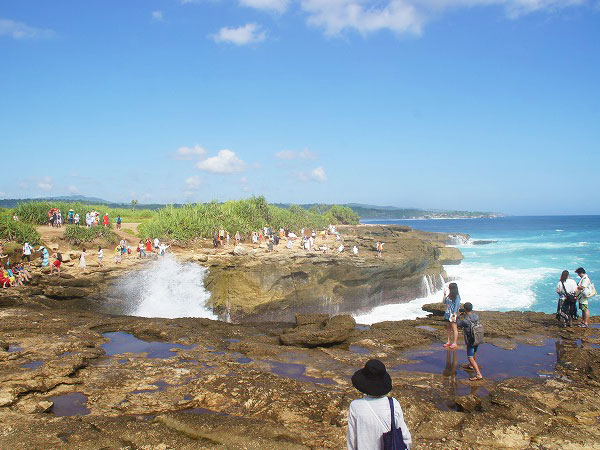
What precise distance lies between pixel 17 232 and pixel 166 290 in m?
8.06

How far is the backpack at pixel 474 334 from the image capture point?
27.5ft

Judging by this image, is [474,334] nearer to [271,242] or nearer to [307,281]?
[307,281]

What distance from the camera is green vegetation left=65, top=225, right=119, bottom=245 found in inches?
893

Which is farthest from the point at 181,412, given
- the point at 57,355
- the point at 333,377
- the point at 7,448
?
the point at 57,355

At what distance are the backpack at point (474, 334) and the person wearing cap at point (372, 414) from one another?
536cm

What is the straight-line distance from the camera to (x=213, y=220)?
28.4 metres

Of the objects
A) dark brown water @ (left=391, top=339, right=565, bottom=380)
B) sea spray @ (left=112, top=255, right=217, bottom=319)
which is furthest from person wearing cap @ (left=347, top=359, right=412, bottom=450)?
sea spray @ (left=112, top=255, right=217, bottom=319)

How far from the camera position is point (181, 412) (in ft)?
22.6

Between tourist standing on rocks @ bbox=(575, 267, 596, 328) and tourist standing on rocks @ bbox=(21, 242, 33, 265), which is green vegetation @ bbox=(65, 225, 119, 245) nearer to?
tourist standing on rocks @ bbox=(21, 242, 33, 265)

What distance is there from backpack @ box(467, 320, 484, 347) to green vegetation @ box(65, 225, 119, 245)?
21.0m

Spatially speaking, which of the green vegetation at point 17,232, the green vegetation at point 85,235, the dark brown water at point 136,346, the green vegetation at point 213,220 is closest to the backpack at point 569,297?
the dark brown water at point 136,346

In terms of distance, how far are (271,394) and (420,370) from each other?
3794mm

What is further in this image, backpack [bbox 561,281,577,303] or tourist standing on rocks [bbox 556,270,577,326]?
backpack [bbox 561,281,577,303]

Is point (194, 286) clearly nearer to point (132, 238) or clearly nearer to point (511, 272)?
point (132, 238)
